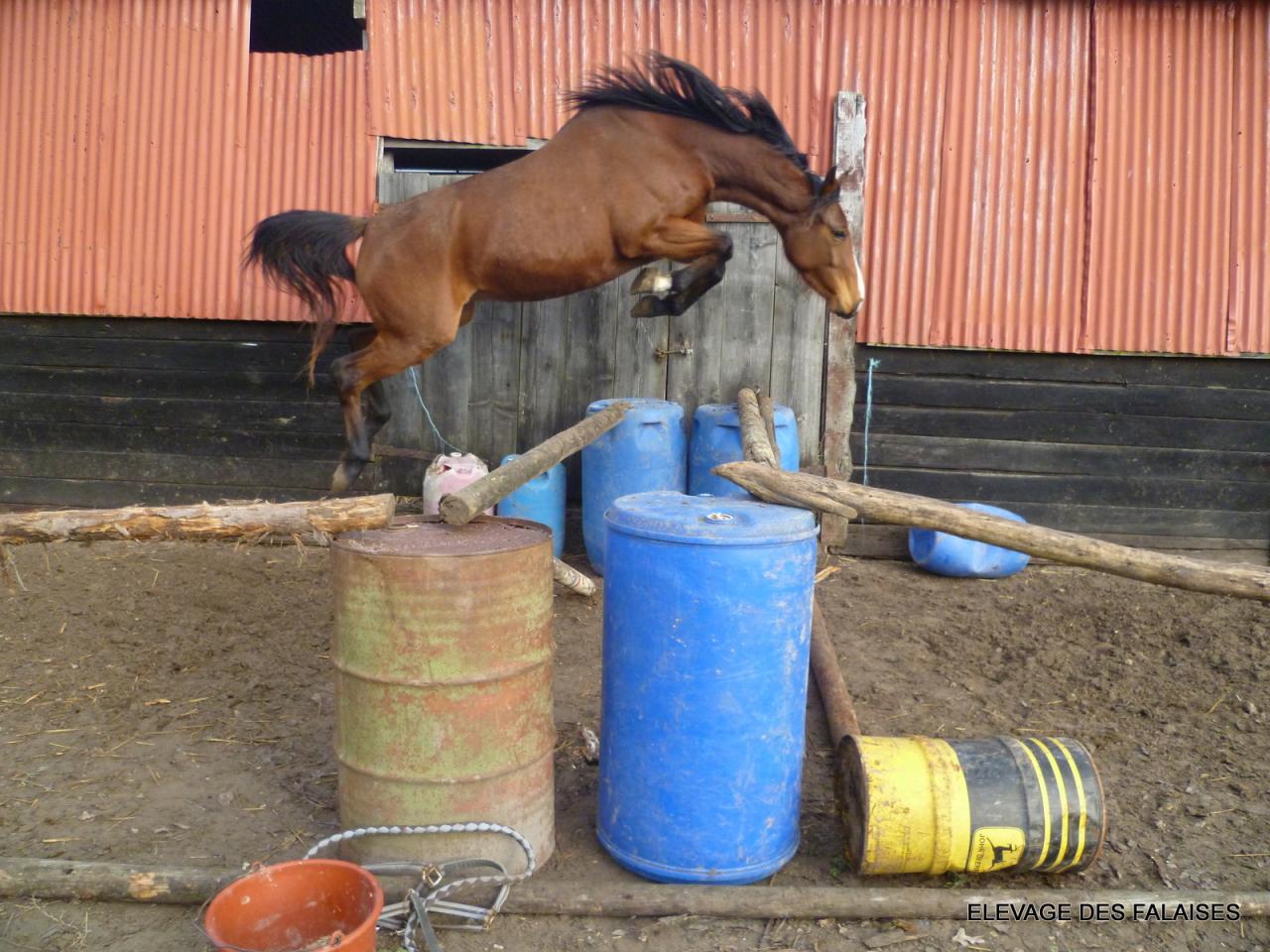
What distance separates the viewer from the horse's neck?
4.47 m

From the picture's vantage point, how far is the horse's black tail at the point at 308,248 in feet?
15.5

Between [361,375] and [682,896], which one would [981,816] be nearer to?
[682,896]

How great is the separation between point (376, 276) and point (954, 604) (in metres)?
3.91

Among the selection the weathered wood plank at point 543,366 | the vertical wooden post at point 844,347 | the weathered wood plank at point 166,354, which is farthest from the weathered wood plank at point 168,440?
the vertical wooden post at point 844,347

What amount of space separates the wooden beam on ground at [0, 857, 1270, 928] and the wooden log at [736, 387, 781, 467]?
1.45 m

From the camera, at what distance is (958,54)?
Result: 6336 mm

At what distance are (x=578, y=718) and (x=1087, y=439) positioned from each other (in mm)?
4457

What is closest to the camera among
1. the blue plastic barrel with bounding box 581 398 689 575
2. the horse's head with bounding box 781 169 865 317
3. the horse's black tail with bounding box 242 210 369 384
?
the horse's head with bounding box 781 169 865 317

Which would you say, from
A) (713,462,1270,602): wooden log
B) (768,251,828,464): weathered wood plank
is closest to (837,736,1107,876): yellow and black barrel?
(713,462,1270,602): wooden log

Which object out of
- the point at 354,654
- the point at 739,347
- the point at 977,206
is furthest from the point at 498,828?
the point at 977,206

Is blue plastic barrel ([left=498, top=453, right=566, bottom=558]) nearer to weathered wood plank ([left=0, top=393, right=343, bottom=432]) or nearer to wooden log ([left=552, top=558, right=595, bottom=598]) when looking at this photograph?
wooden log ([left=552, top=558, right=595, bottom=598])

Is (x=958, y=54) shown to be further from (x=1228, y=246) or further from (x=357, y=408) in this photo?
(x=357, y=408)

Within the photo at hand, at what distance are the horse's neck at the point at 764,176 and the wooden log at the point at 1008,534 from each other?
1.89 metres

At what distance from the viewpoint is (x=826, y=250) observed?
4.49 m
